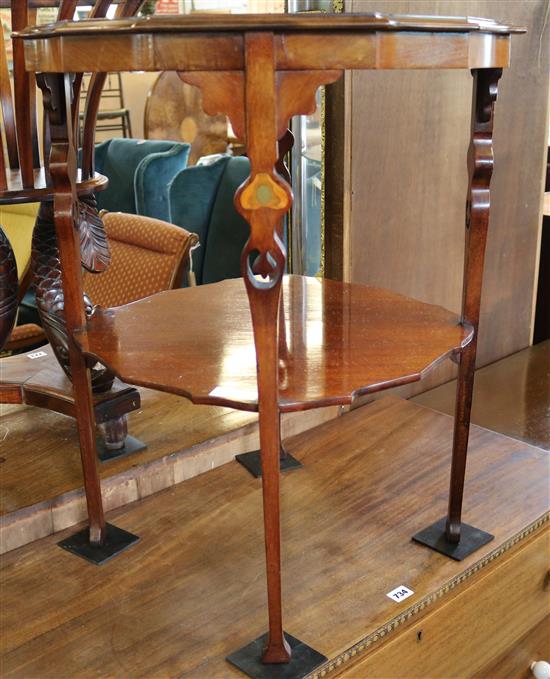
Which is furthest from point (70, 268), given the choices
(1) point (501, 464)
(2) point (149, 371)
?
(1) point (501, 464)

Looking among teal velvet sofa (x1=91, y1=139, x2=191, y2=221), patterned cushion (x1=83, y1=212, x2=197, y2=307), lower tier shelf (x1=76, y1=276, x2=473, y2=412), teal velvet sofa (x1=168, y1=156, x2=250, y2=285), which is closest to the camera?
lower tier shelf (x1=76, y1=276, x2=473, y2=412)

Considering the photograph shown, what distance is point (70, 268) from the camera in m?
0.83

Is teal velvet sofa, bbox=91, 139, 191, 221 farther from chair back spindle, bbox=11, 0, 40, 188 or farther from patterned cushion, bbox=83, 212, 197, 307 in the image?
chair back spindle, bbox=11, 0, 40, 188

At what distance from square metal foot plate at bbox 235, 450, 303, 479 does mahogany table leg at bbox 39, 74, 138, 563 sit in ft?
0.75

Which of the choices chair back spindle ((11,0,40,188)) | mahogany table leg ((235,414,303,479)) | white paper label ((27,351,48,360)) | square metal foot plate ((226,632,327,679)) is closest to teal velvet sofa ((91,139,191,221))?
white paper label ((27,351,48,360))

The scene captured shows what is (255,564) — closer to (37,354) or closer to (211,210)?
(37,354)

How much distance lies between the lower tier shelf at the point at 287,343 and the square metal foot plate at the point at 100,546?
0.28m

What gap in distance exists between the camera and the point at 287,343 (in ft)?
2.91

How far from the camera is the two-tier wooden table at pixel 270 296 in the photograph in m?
0.63

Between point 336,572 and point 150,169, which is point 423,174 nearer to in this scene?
point 336,572

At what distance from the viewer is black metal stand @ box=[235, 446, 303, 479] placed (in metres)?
1.18

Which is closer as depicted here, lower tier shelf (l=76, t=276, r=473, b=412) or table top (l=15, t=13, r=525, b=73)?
table top (l=15, t=13, r=525, b=73)

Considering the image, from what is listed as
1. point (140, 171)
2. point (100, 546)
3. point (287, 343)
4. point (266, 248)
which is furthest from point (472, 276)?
point (140, 171)

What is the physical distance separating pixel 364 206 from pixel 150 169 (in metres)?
1.30
